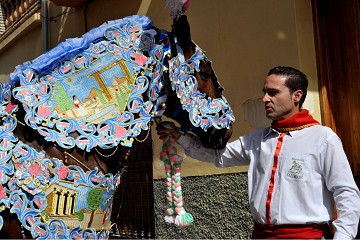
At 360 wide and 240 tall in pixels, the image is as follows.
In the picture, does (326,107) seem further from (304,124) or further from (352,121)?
(304,124)

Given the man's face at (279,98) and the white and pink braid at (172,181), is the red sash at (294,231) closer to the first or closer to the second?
the white and pink braid at (172,181)

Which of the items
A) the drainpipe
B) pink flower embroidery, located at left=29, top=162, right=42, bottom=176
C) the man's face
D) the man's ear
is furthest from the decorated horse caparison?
the drainpipe

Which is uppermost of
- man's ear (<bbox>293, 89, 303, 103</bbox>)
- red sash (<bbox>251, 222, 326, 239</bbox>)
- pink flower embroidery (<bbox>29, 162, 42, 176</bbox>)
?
man's ear (<bbox>293, 89, 303, 103</bbox>)

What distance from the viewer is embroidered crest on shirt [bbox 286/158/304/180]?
2.14m

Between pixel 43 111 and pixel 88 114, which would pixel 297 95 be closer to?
pixel 88 114

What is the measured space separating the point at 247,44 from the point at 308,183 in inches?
101

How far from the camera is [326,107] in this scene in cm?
407

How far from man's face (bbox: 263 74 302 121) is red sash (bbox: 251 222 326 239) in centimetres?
46

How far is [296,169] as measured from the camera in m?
2.15

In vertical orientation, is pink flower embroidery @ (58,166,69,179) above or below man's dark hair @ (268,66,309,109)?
below

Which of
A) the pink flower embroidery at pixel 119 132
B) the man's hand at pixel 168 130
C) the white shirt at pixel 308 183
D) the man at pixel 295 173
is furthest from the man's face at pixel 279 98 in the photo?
the pink flower embroidery at pixel 119 132

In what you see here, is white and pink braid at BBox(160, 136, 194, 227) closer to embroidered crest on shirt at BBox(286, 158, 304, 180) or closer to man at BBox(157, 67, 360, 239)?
man at BBox(157, 67, 360, 239)

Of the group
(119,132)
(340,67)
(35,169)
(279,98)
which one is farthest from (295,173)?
(340,67)

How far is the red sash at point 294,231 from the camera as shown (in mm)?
2113
